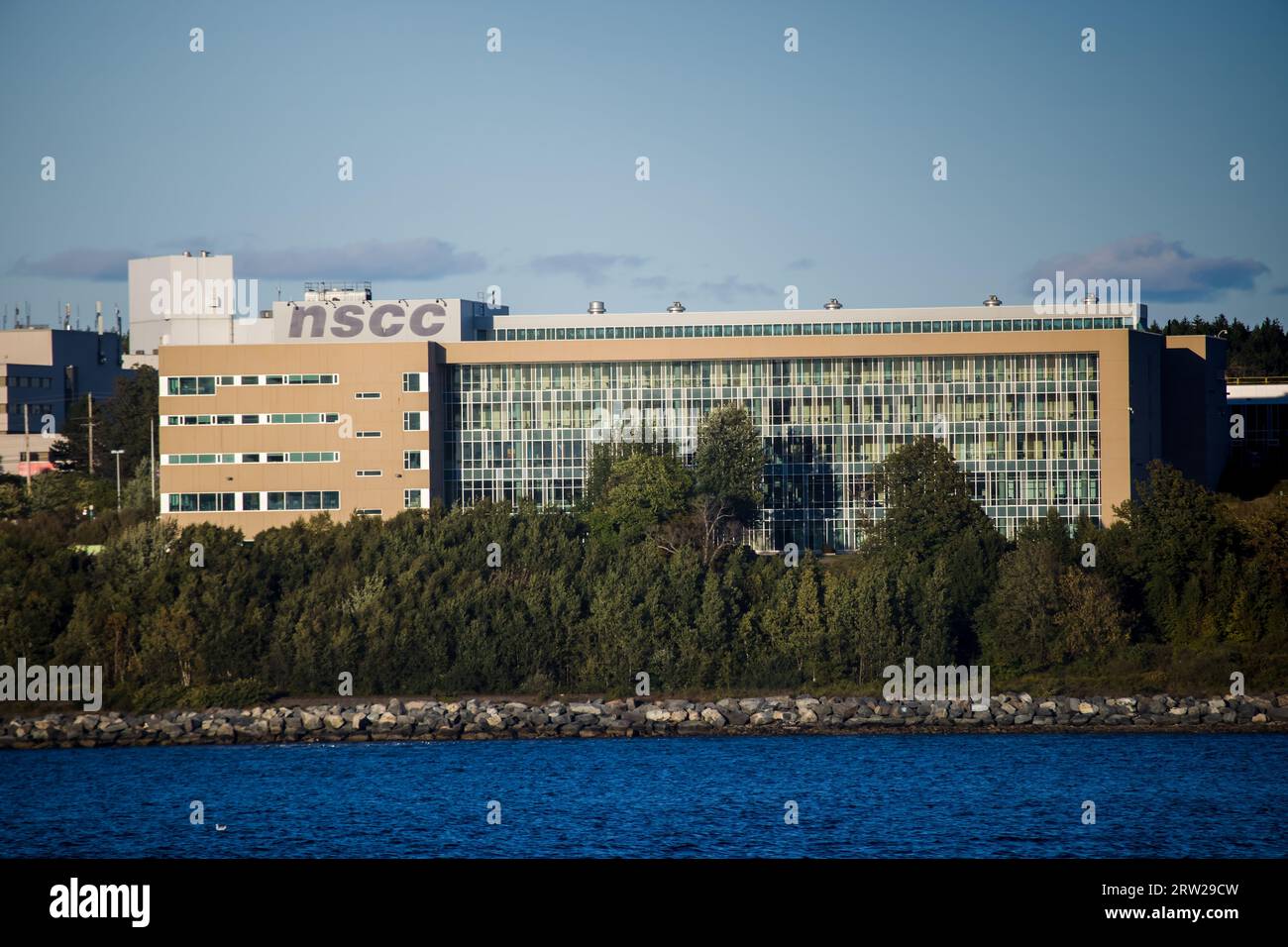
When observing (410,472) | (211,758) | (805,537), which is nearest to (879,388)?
(805,537)

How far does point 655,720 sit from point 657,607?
25.5 ft

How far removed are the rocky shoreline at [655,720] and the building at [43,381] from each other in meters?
65.6

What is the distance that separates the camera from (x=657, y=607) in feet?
226

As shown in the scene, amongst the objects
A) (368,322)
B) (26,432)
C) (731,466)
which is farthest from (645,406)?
(26,432)

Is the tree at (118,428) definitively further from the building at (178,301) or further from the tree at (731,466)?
the tree at (731,466)

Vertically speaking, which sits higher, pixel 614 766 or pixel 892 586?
pixel 892 586

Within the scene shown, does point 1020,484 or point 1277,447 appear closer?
point 1020,484

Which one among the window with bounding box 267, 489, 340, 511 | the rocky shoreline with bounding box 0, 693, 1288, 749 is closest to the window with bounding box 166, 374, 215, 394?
the window with bounding box 267, 489, 340, 511

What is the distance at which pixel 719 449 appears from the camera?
7950 cm

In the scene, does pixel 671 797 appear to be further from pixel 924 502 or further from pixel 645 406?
pixel 645 406

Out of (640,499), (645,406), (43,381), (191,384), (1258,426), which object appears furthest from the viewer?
(43,381)

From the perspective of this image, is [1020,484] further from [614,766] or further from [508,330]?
[614,766]

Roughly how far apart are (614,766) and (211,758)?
52.1 feet

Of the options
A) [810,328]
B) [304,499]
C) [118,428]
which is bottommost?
[304,499]
